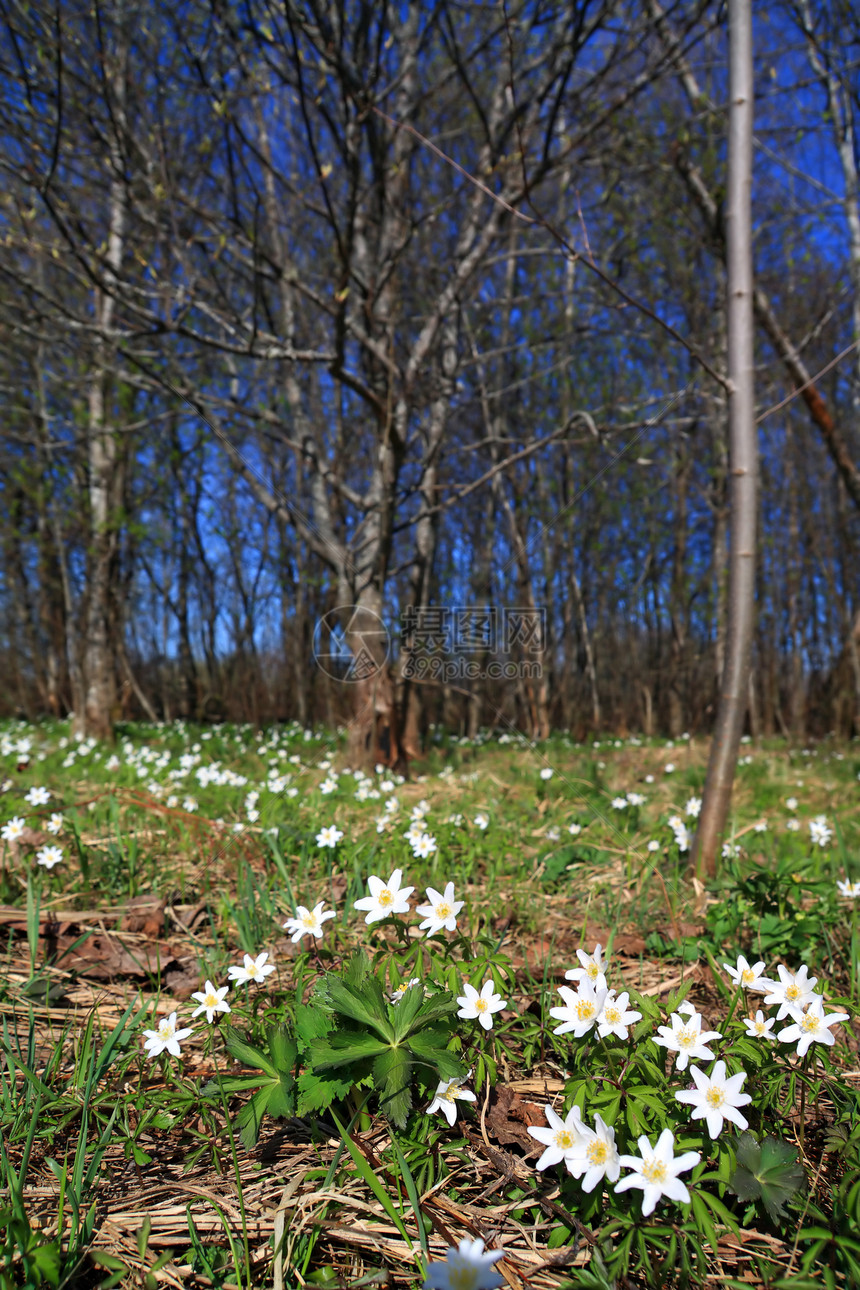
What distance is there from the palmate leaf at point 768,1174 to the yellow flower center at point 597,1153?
187 mm

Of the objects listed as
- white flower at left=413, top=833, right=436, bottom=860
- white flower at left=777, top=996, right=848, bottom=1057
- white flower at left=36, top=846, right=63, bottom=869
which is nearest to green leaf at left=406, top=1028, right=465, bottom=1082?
white flower at left=777, top=996, right=848, bottom=1057

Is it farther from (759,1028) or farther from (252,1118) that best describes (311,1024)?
(759,1028)

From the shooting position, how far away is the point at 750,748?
7.78 metres

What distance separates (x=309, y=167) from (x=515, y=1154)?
8334 mm

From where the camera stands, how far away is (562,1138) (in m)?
0.93

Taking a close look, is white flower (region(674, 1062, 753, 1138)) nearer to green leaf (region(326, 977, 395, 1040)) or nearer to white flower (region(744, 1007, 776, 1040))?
white flower (region(744, 1007, 776, 1040))

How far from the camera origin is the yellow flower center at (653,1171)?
0.86 meters

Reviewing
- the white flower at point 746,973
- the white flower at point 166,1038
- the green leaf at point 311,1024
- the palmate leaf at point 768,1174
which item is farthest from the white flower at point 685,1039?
the white flower at point 166,1038

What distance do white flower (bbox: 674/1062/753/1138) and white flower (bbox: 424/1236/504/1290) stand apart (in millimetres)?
352

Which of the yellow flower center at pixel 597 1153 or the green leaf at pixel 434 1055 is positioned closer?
the yellow flower center at pixel 597 1153

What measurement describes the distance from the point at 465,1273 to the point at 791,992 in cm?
70

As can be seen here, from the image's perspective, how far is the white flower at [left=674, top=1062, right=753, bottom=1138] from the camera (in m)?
0.93

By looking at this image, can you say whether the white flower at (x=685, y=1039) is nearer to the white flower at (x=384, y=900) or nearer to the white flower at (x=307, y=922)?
the white flower at (x=384, y=900)

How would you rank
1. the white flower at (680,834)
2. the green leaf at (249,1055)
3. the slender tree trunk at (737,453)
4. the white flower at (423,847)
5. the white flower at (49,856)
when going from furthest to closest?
the white flower at (680,834) → the slender tree trunk at (737,453) → the white flower at (49,856) → the white flower at (423,847) → the green leaf at (249,1055)
